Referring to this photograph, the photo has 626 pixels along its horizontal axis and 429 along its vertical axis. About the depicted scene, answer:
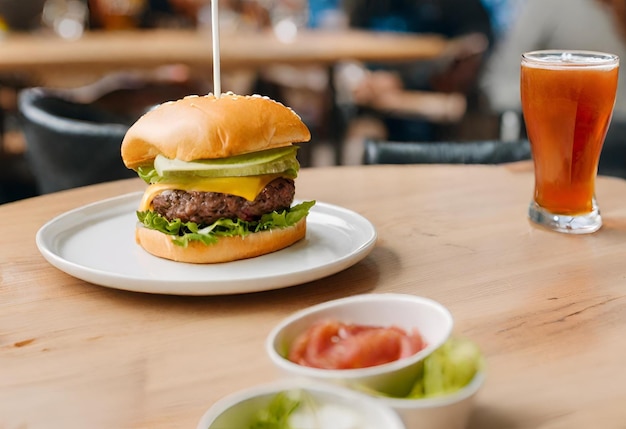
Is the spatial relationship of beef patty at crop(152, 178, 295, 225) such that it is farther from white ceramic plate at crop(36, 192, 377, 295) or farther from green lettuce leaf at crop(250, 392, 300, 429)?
green lettuce leaf at crop(250, 392, 300, 429)

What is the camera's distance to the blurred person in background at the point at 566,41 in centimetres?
283

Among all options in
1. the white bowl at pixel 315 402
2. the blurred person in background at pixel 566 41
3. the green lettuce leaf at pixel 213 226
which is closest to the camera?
the white bowl at pixel 315 402

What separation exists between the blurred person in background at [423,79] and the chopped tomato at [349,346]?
13.2 feet

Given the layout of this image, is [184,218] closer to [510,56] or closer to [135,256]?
[135,256]

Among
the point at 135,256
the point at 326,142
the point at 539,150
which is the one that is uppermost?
the point at 539,150

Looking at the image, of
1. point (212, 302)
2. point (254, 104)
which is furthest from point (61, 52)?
point (212, 302)

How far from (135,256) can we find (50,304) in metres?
0.21

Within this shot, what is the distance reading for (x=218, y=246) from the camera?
121cm

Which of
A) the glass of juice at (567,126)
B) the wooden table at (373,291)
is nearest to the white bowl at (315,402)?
the wooden table at (373,291)

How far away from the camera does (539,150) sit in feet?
4.62

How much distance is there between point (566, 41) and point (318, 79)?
3.41 meters

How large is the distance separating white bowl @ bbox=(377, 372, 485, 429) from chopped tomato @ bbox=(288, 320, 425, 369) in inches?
2.8

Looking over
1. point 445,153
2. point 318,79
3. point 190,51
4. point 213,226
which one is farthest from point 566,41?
point 318,79

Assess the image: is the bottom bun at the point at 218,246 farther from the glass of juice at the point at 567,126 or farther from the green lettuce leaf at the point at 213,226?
the glass of juice at the point at 567,126
